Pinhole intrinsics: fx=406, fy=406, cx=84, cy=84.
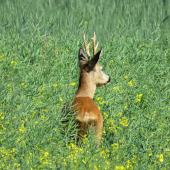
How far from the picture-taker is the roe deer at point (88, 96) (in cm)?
555

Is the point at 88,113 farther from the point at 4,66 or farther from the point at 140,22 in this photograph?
the point at 140,22

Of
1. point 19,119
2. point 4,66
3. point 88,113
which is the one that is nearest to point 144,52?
point 4,66

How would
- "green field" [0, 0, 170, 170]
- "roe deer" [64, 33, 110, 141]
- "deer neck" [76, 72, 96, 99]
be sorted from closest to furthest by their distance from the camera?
"green field" [0, 0, 170, 170]
"roe deer" [64, 33, 110, 141]
"deer neck" [76, 72, 96, 99]

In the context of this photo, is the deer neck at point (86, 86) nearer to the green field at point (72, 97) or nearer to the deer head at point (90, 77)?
the deer head at point (90, 77)

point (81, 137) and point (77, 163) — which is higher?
point (77, 163)

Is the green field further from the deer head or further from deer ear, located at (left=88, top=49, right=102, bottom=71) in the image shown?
deer ear, located at (left=88, top=49, right=102, bottom=71)

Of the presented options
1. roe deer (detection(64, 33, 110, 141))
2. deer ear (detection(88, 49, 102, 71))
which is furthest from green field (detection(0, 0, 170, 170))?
deer ear (detection(88, 49, 102, 71))

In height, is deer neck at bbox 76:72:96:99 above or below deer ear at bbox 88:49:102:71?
below

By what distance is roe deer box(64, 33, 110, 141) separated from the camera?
5547 mm

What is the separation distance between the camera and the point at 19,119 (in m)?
5.25

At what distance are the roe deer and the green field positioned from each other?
0.58 ft

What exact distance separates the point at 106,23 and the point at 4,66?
5689mm

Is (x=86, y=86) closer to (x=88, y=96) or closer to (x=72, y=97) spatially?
(x=88, y=96)

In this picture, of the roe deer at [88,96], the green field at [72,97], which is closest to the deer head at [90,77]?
the roe deer at [88,96]
